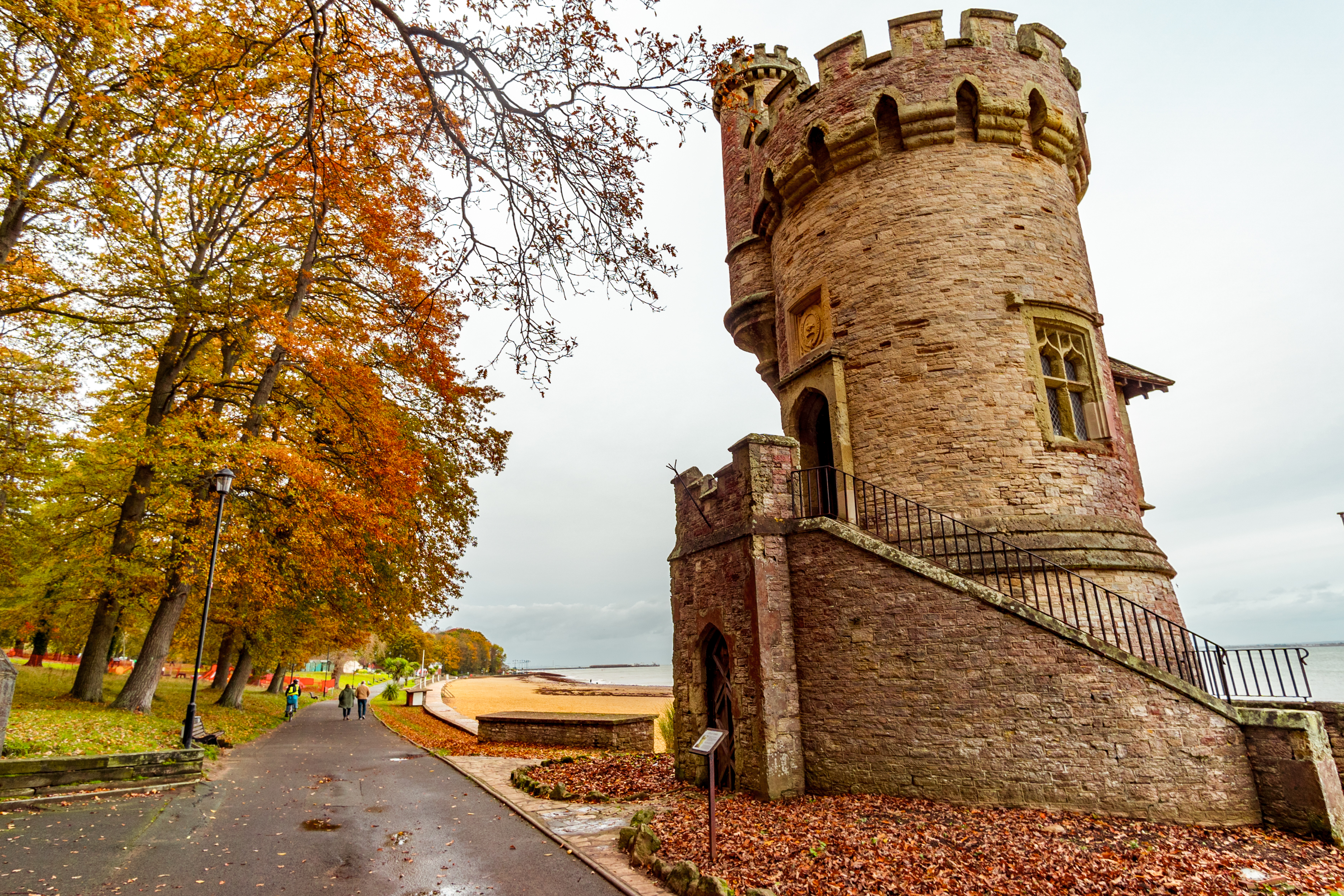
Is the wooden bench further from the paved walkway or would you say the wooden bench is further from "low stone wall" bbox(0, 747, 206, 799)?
the paved walkway

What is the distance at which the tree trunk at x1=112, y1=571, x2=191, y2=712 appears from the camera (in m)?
14.1

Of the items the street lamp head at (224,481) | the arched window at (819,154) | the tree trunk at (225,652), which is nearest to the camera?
Answer: the arched window at (819,154)

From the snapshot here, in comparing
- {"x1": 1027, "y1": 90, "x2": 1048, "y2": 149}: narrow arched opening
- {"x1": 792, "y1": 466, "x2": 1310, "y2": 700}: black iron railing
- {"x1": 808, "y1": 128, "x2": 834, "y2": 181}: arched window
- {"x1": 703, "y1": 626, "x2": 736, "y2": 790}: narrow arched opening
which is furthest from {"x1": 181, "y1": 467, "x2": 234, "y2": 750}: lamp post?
{"x1": 1027, "y1": 90, "x2": 1048, "y2": 149}: narrow arched opening

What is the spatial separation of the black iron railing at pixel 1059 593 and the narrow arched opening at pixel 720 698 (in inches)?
103

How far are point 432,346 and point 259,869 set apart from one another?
13.0m

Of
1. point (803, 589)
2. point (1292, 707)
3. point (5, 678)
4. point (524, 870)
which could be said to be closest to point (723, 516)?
point (803, 589)

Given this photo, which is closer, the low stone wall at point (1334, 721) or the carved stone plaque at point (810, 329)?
the low stone wall at point (1334, 721)

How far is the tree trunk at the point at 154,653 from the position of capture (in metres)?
14.1

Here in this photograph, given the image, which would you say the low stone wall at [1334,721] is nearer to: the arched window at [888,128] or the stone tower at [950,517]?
the stone tower at [950,517]

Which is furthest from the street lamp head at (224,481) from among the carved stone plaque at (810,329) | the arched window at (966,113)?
the arched window at (966,113)

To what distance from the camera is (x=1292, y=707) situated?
325 inches

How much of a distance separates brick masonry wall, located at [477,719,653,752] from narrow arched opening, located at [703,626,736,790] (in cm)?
539

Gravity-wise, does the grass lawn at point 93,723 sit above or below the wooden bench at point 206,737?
above

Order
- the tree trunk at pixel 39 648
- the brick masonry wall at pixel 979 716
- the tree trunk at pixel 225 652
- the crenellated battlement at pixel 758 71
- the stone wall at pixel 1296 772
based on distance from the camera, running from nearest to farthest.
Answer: the crenellated battlement at pixel 758 71
the stone wall at pixel 1296 772
the brick masonry wall at pixel 979 716
the tree trunk at pixel 225 652
the tree trunk at pixel 39 648
